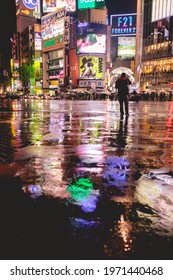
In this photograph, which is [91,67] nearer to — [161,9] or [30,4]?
[161,9]

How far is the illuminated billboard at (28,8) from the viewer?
139m

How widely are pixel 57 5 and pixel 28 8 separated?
156 feet

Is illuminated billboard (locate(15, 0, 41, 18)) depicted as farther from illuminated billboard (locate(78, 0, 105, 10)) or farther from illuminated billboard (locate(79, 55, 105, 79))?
illuminated billboard (locate(79, 55, 105, 79))

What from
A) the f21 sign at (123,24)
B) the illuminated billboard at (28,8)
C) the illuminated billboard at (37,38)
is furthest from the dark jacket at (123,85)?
the illuminated billboard at (28,8)

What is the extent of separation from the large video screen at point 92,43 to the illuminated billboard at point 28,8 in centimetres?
7356

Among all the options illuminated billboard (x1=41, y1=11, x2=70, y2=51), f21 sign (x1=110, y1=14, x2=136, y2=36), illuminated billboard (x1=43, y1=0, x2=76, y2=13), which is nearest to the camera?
illuminated billboard (x1=41, y1=11, x2=70, y2=51)

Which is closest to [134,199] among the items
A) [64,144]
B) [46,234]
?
[46,234]

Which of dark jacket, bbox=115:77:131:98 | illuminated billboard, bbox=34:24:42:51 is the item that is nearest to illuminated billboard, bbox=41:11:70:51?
illuminated billboard, bbox=34:24:42:51

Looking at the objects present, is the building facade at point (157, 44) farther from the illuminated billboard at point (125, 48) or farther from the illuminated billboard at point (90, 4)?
the illuminated billboard at point (125, 48)

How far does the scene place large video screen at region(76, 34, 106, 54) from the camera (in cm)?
7756

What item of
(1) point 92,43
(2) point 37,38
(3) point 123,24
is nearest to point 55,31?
(2) point 37,38

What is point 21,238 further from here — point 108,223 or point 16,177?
point 16,177

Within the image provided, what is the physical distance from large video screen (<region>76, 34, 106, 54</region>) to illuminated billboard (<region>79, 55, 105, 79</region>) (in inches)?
67.3
